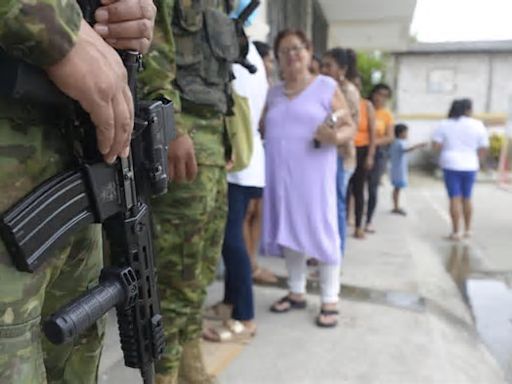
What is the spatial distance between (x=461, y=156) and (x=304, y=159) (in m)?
3.97

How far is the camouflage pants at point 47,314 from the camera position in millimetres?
929

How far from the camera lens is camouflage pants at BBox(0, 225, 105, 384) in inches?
36.6

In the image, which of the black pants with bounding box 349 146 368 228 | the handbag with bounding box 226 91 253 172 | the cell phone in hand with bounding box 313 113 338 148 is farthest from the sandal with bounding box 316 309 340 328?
the black pants with bounding box 349 146 368 228

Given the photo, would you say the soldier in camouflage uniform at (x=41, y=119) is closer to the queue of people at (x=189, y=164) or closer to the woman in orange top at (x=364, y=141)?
the queue of people at (x=189, y=164)

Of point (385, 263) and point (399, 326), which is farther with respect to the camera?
point (385, 263)

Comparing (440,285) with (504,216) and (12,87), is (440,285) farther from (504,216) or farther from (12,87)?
(504,216)

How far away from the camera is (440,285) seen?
171 inches

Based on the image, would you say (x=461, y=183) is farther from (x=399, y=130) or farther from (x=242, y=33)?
(x=242, y=33)

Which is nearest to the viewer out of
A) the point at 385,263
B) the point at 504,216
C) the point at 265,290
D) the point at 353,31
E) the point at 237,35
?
the point at 237,35

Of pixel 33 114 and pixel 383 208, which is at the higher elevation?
pixel 33 114

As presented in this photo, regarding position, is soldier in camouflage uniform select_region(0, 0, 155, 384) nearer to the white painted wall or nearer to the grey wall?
the grey wall

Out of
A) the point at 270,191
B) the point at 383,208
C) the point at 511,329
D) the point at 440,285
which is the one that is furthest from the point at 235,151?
the point at 383,208

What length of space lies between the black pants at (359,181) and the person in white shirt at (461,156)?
132 cm

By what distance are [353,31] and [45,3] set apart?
44.8 feet
